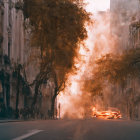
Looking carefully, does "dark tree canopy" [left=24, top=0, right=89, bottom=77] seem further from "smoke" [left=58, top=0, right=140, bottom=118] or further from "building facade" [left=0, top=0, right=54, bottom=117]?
"smoke" [left=58, top=0, right=140, bottom=118]

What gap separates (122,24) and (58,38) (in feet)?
183

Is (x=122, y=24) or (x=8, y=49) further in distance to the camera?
(x=122, y=24)

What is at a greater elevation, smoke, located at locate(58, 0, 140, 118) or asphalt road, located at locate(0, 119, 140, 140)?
smoke, located at locate(58, 0, 140, 118)

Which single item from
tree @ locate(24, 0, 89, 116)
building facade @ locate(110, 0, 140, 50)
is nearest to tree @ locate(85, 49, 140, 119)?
tree @ locate(24, 0, 89, 116)

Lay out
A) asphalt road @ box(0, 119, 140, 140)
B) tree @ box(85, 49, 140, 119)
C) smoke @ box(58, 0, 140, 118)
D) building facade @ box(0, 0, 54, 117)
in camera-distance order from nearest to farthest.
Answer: asphalt road @ box(0, 119, 140, 140) < tree @ box(85, 49, 140, 119) < building facade @ box(0, 0, 54, 117) < smoke @ box(58, 0, 140, 118)

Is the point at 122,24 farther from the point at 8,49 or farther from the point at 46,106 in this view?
the point at 8,49

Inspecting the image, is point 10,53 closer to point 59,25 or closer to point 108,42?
point 59,25

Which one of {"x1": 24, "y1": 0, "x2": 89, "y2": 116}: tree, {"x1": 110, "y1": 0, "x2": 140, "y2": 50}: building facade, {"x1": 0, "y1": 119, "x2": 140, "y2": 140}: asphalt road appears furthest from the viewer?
{"x1": 110, "y1": 0, "x2": 140, "y2": 50}: building facade

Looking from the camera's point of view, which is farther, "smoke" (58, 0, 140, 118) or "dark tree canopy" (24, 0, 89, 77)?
"smoke" (58, 0, 140, 118)

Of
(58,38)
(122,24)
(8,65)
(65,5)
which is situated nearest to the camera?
(65,5)

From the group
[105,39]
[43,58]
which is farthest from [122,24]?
[43,58]

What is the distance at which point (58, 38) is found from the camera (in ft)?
72.1

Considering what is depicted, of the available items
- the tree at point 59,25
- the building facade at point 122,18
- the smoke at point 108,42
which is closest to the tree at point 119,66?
the tree at point 59,25

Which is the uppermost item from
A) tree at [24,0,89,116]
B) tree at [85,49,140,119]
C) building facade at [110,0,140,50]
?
building facade at [110,0,140,50]
